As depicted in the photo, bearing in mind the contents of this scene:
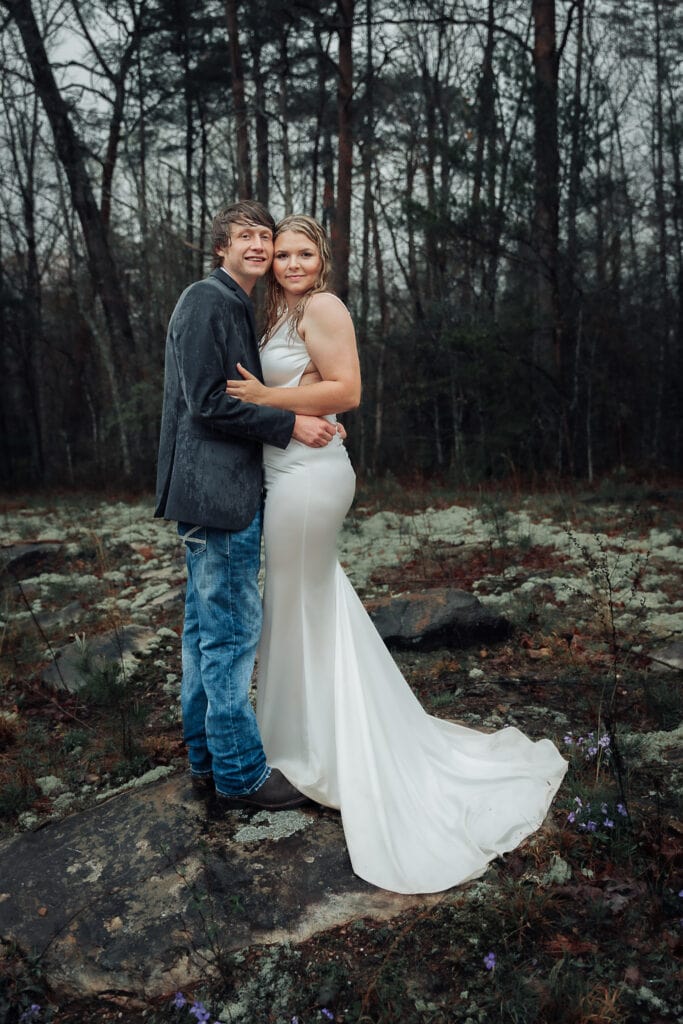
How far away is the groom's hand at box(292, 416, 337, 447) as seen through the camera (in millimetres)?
2891

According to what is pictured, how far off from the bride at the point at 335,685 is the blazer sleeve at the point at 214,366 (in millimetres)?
82

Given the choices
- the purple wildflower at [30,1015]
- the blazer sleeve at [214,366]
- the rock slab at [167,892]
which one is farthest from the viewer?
the blazer sleeve at [214,366]

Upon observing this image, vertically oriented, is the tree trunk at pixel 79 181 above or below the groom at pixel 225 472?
above

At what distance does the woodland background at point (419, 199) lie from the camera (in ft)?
41.0

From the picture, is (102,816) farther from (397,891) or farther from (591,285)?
(591,285)

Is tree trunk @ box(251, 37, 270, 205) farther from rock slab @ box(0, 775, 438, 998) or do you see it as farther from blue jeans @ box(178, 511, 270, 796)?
rock slab @ box(0, 775, 438, 998)

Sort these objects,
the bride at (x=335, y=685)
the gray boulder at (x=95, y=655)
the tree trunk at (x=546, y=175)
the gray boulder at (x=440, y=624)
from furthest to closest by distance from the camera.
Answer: the tree trunk at (x=546, y=175)
the gray boulder at (x=440, y=624)
the gray boulder at (x=95, y=655)
the bride at (x=335, y=685)

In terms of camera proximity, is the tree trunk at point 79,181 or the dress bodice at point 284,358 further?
the tree trunk at point 79,181

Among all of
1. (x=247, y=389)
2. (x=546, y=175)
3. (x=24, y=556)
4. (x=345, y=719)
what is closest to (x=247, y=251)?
(x=247, y=389)

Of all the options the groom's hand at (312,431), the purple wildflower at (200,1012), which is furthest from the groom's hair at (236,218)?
the purple wildflower at (200,1012)

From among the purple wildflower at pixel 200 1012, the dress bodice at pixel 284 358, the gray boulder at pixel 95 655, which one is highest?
the dress bodice at pixel 284 358

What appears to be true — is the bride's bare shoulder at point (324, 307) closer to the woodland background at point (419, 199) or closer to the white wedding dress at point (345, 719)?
the white wedding dress at point (345, 719)

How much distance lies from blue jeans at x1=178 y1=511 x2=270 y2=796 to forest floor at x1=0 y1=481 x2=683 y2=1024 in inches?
28.1

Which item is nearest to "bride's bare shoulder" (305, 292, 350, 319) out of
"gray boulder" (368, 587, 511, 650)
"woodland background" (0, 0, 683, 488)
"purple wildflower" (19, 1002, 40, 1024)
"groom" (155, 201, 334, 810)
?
"groom" (155, 201, 334, 810)
